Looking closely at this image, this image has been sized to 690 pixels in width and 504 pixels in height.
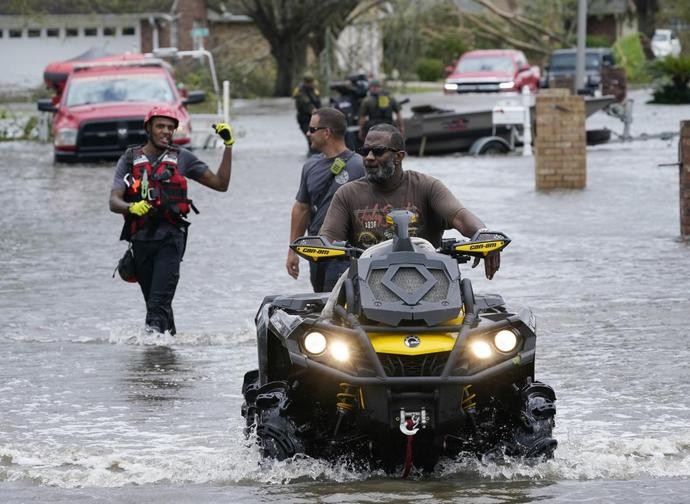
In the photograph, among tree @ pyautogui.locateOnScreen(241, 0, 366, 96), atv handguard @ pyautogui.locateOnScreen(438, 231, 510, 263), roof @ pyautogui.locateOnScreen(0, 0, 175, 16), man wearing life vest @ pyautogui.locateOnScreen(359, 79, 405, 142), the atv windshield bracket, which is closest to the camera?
the atv windshield bracket

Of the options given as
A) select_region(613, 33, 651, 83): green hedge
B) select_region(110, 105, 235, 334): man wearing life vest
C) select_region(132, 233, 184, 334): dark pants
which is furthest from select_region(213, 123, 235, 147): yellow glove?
select_region(613, 33, 651, 83): green hedge

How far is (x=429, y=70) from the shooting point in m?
73.6

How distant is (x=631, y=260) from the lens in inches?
643

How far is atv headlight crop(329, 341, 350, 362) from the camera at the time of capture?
23.6 ft

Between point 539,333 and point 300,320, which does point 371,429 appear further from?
point 539,333

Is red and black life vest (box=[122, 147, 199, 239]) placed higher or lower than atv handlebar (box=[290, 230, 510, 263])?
lower

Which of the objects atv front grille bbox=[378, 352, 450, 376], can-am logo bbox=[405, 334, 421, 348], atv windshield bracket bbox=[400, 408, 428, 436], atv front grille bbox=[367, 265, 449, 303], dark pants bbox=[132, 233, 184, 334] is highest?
atv front grille bbox=[367, 265, 449, 303]

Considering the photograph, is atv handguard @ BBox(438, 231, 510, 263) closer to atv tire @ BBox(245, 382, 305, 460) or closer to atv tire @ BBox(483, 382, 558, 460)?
atv tire @ BBox(483, 382, 558, 460)

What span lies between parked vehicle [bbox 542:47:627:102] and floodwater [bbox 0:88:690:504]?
1007 inches

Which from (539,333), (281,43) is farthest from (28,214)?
(281,43)

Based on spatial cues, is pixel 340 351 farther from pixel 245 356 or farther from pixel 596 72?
pixel 596 72

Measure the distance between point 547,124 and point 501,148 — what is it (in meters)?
7.06

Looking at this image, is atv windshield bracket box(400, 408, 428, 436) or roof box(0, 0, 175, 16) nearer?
atv windshield bracket box(400, 408, 428, 436)

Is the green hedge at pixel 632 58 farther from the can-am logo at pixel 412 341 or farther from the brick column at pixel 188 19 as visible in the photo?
the can-am logo at pixel 412 341
